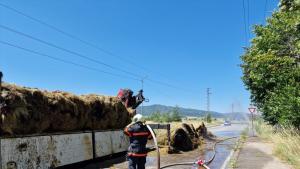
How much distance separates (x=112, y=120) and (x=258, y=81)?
48.6 feet

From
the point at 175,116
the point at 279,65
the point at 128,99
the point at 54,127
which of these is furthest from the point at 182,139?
the point at 175,116

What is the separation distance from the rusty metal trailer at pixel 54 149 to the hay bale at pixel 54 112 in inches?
11.5

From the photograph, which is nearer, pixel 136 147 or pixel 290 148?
pixel 136 147

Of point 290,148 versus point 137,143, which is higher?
point 137,143

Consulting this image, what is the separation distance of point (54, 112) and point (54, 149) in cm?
122

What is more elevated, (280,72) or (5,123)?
(280,72)

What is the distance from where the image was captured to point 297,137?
19000mm

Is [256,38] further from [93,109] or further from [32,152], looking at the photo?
[32,152]

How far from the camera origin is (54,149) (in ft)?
46.0

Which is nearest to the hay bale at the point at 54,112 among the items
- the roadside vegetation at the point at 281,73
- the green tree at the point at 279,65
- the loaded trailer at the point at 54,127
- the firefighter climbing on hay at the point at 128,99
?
the loaded trailer at the point at 54,127

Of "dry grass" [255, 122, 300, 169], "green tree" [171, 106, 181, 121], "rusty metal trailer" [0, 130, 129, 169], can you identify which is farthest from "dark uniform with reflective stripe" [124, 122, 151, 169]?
"green tree" [171, 106, 181, 121]

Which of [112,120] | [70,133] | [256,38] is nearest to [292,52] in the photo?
[256,38]

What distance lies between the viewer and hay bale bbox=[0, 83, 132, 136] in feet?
40.9

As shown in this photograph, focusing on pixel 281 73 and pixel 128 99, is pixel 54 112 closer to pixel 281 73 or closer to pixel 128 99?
pixel 128 99
